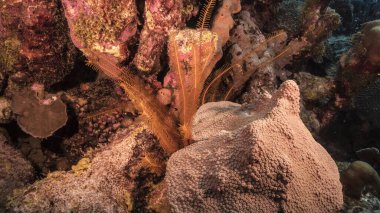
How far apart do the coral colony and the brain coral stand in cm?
1

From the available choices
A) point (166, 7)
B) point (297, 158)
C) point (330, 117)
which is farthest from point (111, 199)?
point (330, 117)

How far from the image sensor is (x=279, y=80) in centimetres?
579

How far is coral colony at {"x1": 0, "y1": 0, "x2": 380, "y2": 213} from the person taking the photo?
2.69 m

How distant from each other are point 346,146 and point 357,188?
2.75 meters

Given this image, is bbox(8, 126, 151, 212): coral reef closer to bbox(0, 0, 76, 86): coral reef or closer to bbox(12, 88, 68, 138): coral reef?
bbox(12, 88, 68, 138): coral reef

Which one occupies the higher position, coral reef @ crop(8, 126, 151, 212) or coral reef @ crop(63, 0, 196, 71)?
coral reef @ crop(63, 0, 196, 71)

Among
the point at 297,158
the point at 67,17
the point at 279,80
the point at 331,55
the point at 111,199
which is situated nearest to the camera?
the point at 297,158

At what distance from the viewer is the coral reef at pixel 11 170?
343cm

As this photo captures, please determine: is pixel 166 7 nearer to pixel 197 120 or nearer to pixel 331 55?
pixel 197 120

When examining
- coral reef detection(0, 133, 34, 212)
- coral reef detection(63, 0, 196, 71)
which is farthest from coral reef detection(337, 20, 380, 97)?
coral reef detection(0, 133, 34, 212)

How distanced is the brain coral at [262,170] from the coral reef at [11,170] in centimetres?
198

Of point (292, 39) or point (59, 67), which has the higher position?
point (292, 39)

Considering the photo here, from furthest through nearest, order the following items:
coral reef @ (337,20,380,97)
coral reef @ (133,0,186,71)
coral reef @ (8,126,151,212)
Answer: coral reef @ (337,20,380,97)
coral reef @ (133,0,186,71)
coral reef @ (8,126,151,212)

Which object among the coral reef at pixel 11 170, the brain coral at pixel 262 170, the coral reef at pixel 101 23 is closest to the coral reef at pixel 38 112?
the coral reef at pixel 11 170
